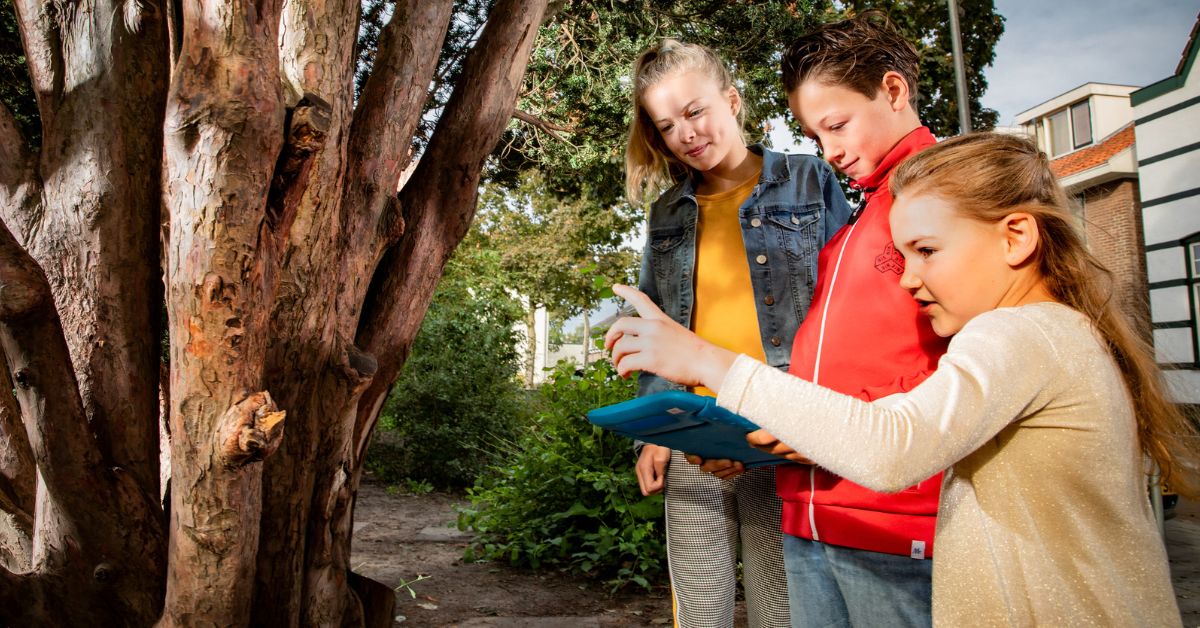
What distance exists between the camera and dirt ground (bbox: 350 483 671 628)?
13.0 feet

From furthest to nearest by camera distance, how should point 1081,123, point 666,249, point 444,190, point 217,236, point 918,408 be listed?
point 1081,123
point 444,190
point 666,249
point 217,236
point 918,408

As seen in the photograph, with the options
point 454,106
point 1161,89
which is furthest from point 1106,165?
→ point 454,106

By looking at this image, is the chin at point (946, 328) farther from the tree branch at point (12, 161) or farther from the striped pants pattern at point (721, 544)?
the tree branch at point (12, 161)

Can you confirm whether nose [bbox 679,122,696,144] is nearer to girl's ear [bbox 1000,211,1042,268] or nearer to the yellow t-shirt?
the yellow t-shirt

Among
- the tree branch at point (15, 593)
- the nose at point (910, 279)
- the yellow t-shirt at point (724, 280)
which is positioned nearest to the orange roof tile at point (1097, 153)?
the yellow t-shirt at point (724, 280)

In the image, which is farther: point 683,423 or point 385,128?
point 385,128

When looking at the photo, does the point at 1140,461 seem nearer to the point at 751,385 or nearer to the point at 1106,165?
the point at 751,385

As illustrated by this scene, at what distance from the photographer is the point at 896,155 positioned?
5.51 ft

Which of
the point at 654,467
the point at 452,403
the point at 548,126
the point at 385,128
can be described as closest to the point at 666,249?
the point at 654,467

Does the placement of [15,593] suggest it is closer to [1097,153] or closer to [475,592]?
[475,592]

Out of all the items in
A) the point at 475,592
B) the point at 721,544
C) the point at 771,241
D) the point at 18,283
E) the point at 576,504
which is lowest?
the point at 475,592

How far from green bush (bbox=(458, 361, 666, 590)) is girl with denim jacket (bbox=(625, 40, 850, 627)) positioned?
2.32 m

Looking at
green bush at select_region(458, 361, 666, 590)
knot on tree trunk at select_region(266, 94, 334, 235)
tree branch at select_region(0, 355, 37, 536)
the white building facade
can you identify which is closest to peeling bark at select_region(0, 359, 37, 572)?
tree branch at select_region(0, 355, 37, 536)

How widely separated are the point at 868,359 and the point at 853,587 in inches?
16.6
